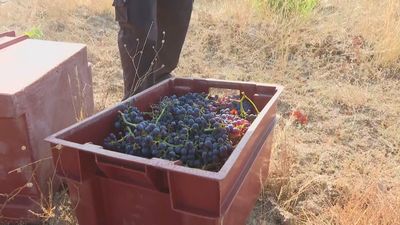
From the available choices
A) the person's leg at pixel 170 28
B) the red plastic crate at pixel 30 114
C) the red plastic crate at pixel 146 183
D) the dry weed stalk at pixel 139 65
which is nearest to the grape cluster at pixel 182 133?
the red plastic crate at pixel 146 183

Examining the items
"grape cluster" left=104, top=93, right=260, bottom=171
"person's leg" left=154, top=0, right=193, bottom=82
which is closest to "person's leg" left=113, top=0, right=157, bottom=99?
"person's leg" left=154, top=0, right=193, bottom=82

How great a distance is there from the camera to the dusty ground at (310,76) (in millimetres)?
2035

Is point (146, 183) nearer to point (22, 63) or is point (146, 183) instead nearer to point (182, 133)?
point (182, 133)

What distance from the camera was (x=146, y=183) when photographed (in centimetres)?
141

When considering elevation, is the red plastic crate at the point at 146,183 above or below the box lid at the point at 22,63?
below

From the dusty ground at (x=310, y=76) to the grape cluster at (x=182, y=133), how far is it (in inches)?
20.2

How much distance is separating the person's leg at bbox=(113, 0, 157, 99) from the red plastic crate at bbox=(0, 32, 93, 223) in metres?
0.29

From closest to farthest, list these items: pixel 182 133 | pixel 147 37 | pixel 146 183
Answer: pixel 146 183, pixel 182 133, pixel 147 37

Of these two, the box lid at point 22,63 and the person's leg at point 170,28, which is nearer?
the box lid at point 22,63

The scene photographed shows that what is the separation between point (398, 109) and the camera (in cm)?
304

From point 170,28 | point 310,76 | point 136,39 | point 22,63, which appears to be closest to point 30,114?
point 22,63

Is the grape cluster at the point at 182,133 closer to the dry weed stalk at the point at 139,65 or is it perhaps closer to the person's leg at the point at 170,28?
the dry weed stalk at the point at 139,65

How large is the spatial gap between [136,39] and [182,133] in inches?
32.9

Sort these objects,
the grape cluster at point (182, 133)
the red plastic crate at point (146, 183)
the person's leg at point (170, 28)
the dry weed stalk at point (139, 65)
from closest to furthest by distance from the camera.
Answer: the red plastic crate at point (146, 183)
the grape cluster at point (182, 133)
the dry weed stalk at point (139, 65)
the person's leg at point (170, 28)
